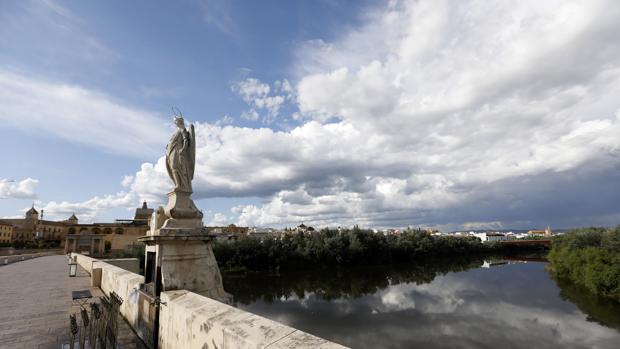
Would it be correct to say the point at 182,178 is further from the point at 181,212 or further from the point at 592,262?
the point at 592,262

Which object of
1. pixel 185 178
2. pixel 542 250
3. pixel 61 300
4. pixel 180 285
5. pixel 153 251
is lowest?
pixel 542 250

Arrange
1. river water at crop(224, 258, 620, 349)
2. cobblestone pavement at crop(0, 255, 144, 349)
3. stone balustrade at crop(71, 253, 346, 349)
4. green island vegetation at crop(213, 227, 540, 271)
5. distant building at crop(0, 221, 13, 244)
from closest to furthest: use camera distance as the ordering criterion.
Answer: stone balustrade at crop(71, 253, 346, 349)
cobblestone pavement at crop(0, 255, 144, 349)
river water at crop(224, 258, 620, 349)
green island vegetation at crop(213, 227, 540, 271)
distant building at crop(0, 221, 13, 244)

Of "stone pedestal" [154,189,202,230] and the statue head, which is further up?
the statue head

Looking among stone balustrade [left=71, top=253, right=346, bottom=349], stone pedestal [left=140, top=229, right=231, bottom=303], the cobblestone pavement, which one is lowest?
the cobblestone pavement

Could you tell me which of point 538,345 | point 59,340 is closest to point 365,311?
point 538,345

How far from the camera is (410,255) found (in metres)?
49.3

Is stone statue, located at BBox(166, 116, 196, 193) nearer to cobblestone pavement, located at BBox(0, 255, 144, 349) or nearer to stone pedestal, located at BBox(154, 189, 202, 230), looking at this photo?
stone pedestal, located at BBox(154, 189, 202, 230)

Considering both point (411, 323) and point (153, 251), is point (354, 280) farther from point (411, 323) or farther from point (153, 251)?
point (153, 251)

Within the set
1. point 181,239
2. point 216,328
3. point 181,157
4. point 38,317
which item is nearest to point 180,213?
point 181,239

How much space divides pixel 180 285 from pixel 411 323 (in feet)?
55.5

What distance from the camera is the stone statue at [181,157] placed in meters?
4.44

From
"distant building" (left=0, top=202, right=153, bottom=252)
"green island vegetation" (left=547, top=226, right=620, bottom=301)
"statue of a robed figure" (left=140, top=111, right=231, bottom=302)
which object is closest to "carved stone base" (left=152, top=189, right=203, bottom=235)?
"statue of a robed figure" (left=140, top=111, right=231, bottom=302)

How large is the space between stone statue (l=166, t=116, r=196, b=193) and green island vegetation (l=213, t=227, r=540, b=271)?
103 feet

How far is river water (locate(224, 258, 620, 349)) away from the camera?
15664 millimetres
